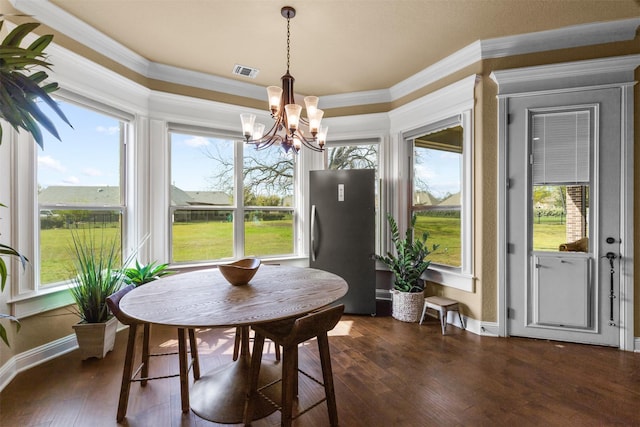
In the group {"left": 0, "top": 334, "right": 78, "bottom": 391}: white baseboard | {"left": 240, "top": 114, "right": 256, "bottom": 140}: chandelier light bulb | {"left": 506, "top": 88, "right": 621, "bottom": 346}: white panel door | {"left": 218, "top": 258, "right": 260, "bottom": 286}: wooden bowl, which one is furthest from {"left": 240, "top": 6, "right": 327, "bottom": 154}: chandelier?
{"left": 0, "top": 334, "right": 78, "bottom": 391}: white baseboard

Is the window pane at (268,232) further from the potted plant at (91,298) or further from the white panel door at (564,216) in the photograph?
the white panel door at (564,216)

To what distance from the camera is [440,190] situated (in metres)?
3.70

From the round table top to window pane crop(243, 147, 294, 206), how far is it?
2036 mm

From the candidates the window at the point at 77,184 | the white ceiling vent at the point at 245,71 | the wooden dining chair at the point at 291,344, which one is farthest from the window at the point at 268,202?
the wooden dining chair at the point at 291,344

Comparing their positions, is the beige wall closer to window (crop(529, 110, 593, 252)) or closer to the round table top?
window (crop(529, 110, 593, 252))

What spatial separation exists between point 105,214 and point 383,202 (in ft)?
10.4

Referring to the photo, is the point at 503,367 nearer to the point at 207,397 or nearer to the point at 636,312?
the point at 636,312

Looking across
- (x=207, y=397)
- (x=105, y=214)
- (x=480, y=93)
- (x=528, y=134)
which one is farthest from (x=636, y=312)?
(x=105, y=214)

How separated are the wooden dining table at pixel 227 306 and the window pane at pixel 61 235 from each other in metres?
1.38

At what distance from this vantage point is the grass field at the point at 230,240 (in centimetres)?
273

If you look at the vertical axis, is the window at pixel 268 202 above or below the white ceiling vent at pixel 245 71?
below

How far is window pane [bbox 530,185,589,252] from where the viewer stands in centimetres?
288

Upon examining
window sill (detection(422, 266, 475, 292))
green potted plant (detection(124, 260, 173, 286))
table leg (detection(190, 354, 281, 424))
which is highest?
green potted plant (detection(124, 260, 173, 286))

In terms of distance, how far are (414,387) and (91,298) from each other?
2677mm
